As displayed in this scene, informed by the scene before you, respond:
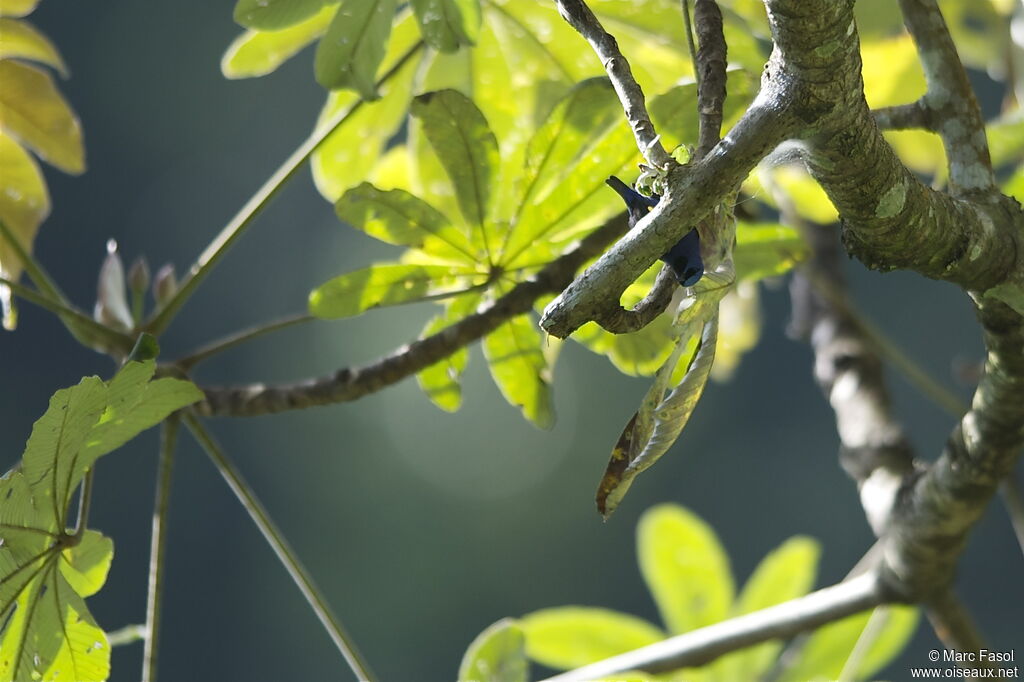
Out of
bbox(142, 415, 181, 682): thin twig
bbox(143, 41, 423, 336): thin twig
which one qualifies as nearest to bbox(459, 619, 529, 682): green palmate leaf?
bbox(142, 415, 181, 682): thin twig

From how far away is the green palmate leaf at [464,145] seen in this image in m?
0.63

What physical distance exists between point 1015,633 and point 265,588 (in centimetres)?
619

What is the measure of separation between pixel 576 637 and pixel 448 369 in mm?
326

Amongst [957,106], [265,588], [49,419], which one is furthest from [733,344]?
[265,588]

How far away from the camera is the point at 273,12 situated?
615 millimetres

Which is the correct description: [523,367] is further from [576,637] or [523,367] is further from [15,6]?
[15,6]

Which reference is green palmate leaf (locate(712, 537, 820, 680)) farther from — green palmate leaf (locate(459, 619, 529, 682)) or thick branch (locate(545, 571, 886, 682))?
green palmate leaf (locate(459, 619, 529, 682))

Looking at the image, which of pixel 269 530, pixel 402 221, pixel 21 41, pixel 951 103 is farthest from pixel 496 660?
pixel 21 41

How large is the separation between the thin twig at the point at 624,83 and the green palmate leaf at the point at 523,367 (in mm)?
303

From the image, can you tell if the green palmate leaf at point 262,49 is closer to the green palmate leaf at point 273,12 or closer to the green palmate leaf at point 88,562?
the green palmate leaf at point 273,12

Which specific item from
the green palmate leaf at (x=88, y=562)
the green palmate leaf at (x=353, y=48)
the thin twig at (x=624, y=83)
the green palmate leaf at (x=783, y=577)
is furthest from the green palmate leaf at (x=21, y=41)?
the green palmate leaf at (x=783, y=577)

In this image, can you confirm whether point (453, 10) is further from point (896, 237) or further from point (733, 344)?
point (733, 344)

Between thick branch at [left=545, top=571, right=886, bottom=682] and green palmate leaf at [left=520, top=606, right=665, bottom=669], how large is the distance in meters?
0.19

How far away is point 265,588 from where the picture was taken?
977cm
